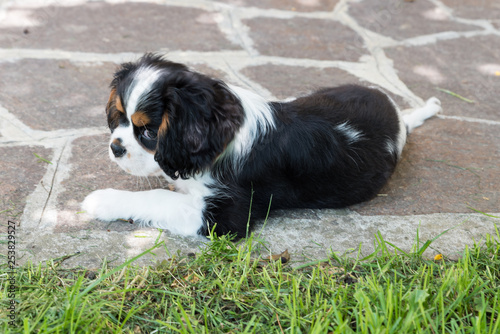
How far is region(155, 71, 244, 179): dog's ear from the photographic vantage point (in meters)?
2.87

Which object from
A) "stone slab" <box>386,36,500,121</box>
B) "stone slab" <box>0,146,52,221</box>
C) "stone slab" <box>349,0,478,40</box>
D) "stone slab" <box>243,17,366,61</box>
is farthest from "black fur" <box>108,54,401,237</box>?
"stone slab" <box>349,0,478,40</box>

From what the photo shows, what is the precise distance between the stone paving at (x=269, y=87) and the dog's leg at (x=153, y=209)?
6cm

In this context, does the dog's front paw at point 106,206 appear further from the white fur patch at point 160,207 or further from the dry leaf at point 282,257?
the dry leaf at point 282,257

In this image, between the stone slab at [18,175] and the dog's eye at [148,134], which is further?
the stone slab at [18,175]

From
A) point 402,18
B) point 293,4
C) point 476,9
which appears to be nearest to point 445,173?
point 402,18

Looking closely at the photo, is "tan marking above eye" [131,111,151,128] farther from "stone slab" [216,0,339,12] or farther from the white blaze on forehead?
"stone slab" [216,0,339,12]

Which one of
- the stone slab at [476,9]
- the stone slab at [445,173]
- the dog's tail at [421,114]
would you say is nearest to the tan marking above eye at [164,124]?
the stone slab at [445,173]

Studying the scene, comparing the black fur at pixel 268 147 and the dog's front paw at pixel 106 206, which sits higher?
the black fur at pixel 268 147

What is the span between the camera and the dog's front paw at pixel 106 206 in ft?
10.4

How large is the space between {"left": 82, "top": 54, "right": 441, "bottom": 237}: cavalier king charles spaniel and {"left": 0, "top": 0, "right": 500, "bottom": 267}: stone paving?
0.44ft

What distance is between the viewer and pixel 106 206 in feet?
10.4

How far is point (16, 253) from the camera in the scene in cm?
284

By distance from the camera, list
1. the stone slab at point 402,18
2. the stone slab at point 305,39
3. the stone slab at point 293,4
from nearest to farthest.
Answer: the stone slab at point 305,39, the stone slab at point 402,18, the stone slab at point 293,4

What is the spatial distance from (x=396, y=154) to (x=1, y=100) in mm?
2986
